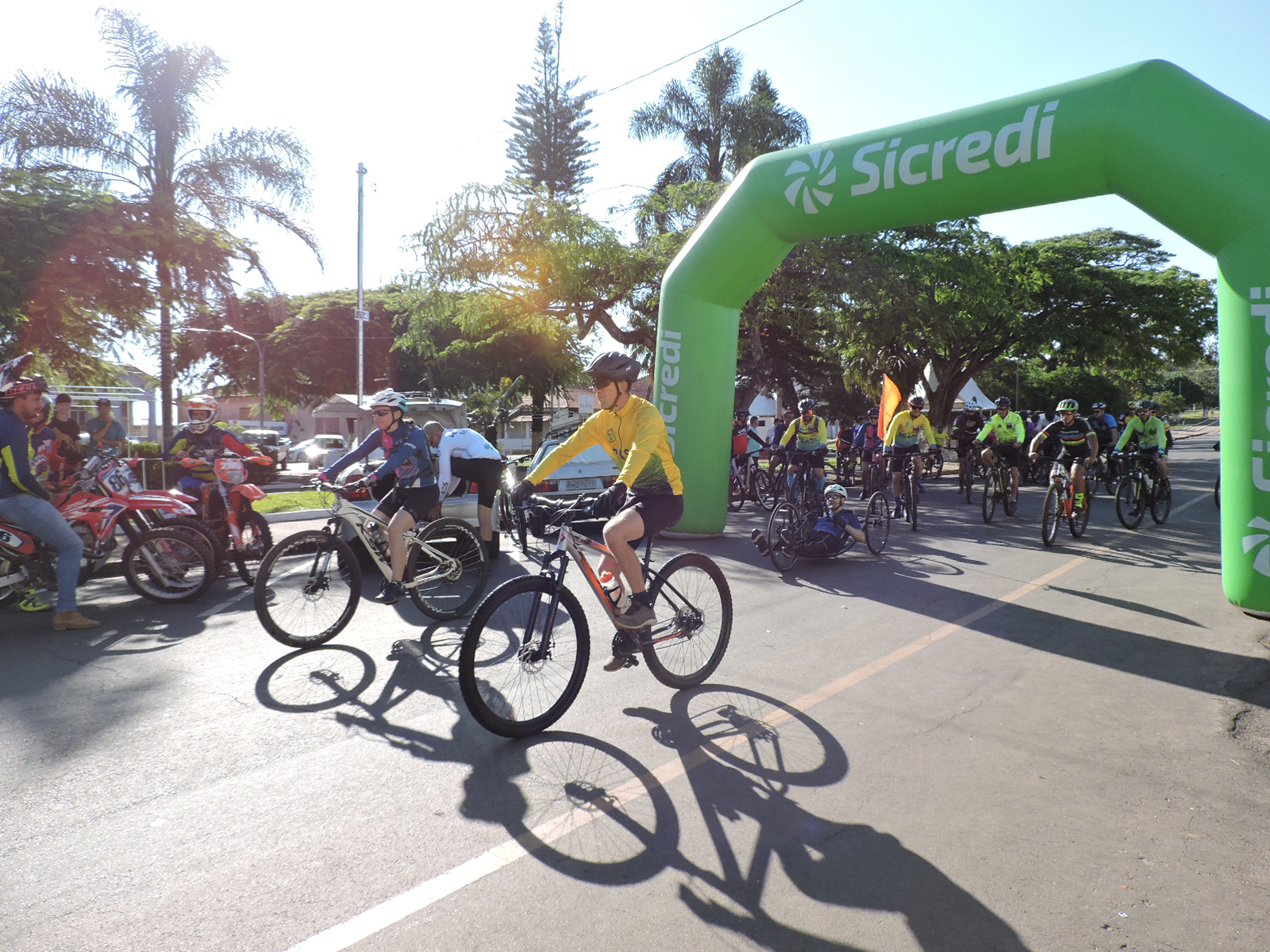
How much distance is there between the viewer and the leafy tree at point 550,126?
36.5 m

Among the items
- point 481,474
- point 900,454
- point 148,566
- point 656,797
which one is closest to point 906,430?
point 900,454

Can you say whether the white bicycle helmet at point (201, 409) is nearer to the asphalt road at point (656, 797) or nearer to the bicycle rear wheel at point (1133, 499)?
the asphalt road at point (656, 797)

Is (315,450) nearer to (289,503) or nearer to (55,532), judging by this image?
(289,503)

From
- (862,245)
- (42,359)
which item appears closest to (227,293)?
(42,359)

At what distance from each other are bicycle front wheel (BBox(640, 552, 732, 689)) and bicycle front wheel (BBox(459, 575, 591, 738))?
0.57m

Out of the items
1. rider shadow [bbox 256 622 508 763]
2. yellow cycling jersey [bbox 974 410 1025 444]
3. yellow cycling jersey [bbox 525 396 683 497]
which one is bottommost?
rider shadow [bbox 256 622 508 763]

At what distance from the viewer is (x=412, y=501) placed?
629cm

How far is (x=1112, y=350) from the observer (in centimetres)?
3206

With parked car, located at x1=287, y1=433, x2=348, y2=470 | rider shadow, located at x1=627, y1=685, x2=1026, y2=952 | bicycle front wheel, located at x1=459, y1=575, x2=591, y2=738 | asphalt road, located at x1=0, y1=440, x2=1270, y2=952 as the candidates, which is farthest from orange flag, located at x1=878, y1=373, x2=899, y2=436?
parked car, located at x1=287, y1=433, x2=348, y2=470

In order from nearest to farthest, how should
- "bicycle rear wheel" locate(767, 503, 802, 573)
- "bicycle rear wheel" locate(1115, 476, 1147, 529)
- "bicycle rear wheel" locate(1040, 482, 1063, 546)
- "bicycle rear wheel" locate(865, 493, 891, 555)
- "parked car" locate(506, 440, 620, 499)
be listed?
1. "bicycle rear wheel" locate(767, 503, 802, 573)
2. "bicycle rear wheel" locate(865, 493, 891, 555)
3. "bicycle rear wheel" locate(1040, 482, 1063, 546)
4. "parked car" locate(506, 440, 620, 499)
5. "bicycle rear wheel" locate(1115, 476, 1147, 529)

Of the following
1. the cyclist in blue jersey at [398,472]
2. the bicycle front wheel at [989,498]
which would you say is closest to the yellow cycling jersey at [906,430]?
the bicycle front wheel at [989,498]

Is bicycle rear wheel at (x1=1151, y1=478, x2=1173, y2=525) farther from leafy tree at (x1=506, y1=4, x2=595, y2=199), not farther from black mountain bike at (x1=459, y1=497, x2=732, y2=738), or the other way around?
leafy tree at (x1=506, y1=4, x2=595, y2=199)

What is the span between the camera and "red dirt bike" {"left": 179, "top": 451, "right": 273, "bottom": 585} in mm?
8016

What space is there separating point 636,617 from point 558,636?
1.85 feet
